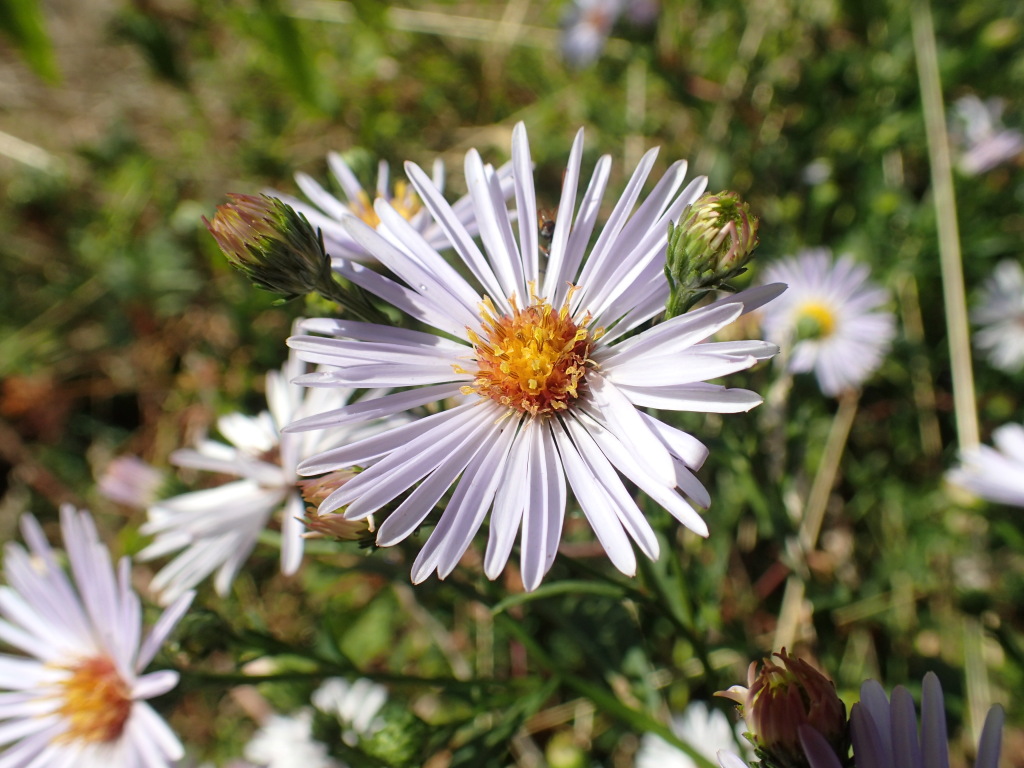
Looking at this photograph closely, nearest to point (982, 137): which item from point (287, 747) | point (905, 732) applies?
point (905, 732)

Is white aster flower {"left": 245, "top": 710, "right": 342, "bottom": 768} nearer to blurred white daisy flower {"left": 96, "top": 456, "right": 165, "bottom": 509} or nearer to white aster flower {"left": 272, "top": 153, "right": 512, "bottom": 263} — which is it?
blurred white daisy flower {"left": 96, "top": 456, "right": 165, "bottom": 509}

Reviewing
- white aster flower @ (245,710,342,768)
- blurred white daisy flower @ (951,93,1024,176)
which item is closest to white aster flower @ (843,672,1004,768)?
white aster flower @ (245,710,342,768)

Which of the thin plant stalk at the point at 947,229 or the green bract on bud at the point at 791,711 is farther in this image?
the thin plant stalk at the point at 947,229

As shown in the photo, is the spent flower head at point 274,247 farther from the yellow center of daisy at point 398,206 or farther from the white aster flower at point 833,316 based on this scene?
the white aster flower at point 833,316

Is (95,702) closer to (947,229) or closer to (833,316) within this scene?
(833,316)

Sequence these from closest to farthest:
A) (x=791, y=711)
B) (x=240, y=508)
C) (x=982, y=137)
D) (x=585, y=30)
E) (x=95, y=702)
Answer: (x=791, y=711) → (x=95, y=702) → (x=240, y=508) → (x=982, y=137) → (x=585, y=30)

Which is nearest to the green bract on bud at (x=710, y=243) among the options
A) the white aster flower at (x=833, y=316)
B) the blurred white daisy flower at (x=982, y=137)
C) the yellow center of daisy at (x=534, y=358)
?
the yellow center of daisy at (x=534, y=358)

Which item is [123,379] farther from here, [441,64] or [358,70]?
[441,64]
